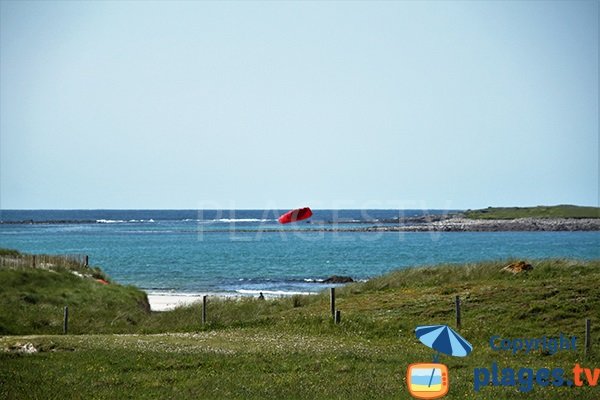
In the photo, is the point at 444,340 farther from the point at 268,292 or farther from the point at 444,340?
the point at 268,292

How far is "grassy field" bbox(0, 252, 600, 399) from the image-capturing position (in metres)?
25.0

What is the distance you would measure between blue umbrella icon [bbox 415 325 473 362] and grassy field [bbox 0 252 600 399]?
6.22 m

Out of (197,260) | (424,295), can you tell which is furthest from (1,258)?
(197,260)

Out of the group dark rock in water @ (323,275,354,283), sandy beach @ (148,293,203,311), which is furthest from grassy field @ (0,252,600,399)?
dark rock in water @ (323,275,354,283)

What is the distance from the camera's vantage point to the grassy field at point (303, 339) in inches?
984

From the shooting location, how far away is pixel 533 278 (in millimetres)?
49375

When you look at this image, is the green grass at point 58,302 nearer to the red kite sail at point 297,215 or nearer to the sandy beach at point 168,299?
the sandy beach at point 168,299

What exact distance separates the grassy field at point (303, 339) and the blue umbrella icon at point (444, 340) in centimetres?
622

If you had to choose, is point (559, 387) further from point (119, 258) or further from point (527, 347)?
point (119, 258)

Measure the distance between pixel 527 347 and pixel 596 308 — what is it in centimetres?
726

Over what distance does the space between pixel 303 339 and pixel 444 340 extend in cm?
1973

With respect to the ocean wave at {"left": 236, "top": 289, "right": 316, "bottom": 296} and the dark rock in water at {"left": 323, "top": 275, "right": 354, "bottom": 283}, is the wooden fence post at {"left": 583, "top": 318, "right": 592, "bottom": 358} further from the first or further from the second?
the dark rock in water at {"left": 323, "top": 275, "right": 354, "bottom": 283}

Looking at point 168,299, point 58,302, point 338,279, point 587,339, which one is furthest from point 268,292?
point 587,339

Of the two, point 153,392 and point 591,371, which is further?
point 591,371
